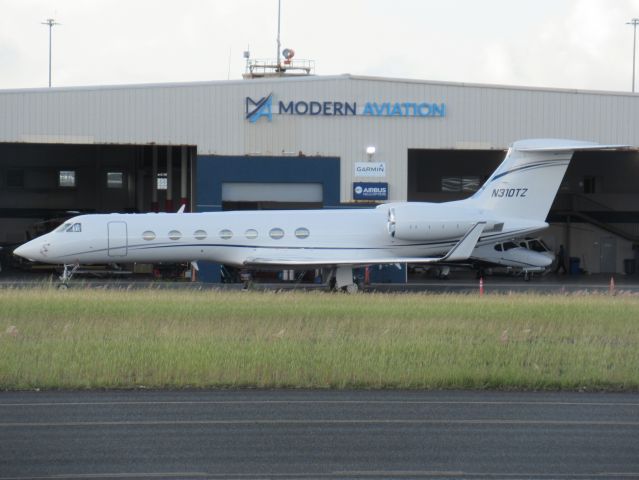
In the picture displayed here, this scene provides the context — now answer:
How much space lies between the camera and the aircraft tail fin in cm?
3350

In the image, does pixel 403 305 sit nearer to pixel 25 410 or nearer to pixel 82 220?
pixel 82 220

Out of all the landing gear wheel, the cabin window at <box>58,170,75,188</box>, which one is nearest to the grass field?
the landing gear wheel

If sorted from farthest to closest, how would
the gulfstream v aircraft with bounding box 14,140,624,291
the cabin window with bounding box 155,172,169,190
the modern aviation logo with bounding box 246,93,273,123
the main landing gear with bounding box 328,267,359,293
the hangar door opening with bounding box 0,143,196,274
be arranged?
the hangar door opening with bounding box 0,143,196,274
the cabin window with bounding box 155,172,169,190
the modern aviation logo with bounding box 246,93,273,123
the main landing gear with bounding box 328,267,359,293
the gulfstream v aircraft with bounding box 14,140,624,291

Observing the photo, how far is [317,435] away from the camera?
423 inches

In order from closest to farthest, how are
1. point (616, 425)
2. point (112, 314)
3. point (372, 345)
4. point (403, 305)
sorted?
point (616, 425), point (372, 345), point (112, 314), point (403, 305)

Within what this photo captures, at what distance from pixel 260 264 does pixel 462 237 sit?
265 inches

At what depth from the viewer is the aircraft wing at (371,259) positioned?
102 ft

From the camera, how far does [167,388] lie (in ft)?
46.5

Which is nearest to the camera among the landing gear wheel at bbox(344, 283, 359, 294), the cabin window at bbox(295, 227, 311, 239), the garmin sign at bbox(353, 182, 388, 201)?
the landing gear wheel at bbox(344, 283, 359, 294)

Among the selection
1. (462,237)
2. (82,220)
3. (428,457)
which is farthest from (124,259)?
(428,457)

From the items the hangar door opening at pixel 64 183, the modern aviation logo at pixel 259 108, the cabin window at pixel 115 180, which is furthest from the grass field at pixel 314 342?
the cabin window at pixel 115 180

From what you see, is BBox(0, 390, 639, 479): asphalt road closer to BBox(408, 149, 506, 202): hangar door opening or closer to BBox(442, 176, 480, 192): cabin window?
BBox(408, 149, 506, 202): hangar door opening

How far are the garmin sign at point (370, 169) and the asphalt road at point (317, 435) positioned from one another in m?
25.4

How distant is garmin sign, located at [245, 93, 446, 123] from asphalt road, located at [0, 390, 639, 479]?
2561cm
